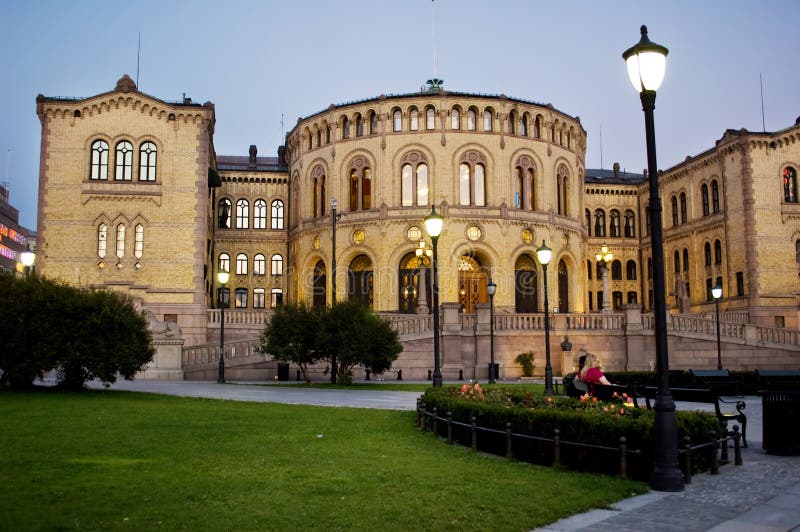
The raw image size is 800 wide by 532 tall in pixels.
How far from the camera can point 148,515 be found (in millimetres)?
7660

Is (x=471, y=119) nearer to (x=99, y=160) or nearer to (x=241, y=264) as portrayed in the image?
(x=241, y=264)

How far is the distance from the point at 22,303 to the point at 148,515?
17555 mm

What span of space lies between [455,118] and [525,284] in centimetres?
1262

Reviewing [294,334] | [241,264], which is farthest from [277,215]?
[294,334]

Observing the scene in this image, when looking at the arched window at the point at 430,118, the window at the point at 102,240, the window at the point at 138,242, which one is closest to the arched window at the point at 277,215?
the arched window at the point at 430,118

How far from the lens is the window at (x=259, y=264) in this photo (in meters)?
60.8

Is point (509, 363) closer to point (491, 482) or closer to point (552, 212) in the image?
point (552, 212)

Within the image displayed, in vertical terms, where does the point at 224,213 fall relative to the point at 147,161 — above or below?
below

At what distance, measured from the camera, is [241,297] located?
6022 centimetres

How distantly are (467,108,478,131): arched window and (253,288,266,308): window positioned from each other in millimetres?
20598

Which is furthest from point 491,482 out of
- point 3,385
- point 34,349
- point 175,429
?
point 3,385

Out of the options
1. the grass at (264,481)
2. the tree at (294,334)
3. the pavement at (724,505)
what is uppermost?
the tree at (294,334)

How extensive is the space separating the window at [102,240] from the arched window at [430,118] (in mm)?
22341

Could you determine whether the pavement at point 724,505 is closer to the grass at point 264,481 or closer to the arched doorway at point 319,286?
the grass at point 264,481
